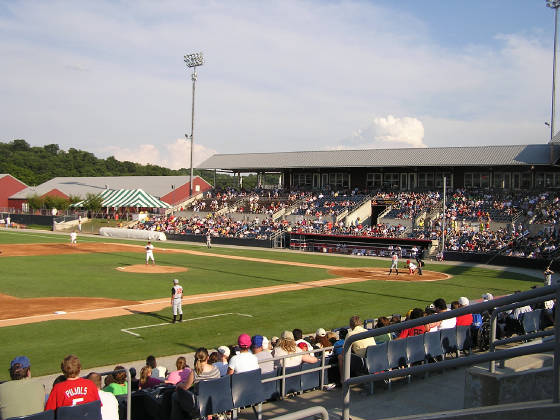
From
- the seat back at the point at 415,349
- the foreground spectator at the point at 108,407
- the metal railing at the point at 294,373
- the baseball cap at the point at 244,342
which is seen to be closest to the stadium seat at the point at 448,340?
the seat back at the point at 415,349

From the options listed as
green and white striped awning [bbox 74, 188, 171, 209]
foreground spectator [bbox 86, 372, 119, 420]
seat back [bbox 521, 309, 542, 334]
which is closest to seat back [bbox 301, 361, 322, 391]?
foreground spectator [bbox 86, 372, 119, 420]

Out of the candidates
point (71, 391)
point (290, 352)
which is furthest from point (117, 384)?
point (290, 352)

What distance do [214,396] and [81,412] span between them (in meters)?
2.55

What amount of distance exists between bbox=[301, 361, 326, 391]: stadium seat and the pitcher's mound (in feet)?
75.3

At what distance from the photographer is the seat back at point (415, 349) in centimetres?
1015

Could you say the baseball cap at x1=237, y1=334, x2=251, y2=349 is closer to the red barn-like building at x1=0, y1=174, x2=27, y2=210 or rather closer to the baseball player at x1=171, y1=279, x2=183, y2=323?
the baseball player at x1=171, y1=279, x2=183, y2=323

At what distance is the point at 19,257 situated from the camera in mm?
37531

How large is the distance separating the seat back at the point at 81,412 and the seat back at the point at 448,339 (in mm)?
7401

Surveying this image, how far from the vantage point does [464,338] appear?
11.6m

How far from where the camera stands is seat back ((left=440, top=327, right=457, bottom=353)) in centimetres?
1098

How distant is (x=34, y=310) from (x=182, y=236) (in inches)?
1499

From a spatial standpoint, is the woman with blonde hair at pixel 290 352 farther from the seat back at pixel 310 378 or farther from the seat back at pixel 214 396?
the seat back at pixel 214 396

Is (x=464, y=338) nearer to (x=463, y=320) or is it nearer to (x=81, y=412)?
(x=463, y=320)

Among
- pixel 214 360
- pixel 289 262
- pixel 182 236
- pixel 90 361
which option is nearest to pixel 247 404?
pixel 214 360
